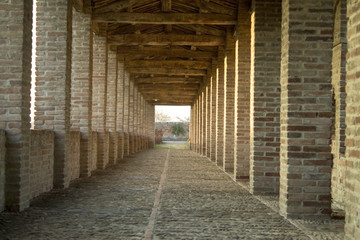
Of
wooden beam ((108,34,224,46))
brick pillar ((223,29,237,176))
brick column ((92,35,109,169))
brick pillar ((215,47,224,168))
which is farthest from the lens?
brick pillar ((215,47,224,168))

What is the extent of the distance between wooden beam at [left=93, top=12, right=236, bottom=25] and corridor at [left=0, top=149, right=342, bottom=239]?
4.32 m

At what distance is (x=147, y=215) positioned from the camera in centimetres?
576

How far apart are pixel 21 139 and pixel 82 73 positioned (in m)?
4.89

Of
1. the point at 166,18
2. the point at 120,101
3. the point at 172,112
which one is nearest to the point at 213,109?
the point at 120,101

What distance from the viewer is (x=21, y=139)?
596cm

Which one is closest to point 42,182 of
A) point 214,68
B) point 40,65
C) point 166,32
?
point 40,65

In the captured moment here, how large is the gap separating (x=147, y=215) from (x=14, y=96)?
2.36 m

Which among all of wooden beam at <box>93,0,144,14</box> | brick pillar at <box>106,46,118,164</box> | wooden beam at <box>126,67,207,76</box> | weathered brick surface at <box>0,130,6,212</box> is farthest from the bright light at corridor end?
weathered brick surface at <box>0,130,6,212</box>

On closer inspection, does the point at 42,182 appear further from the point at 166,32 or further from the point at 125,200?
the point at 166,32

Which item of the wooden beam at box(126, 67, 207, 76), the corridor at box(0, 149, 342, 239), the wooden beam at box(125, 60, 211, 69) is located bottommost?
the corridor at box(0, 149, 342, 239)

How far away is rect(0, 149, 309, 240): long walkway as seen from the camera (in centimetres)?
478

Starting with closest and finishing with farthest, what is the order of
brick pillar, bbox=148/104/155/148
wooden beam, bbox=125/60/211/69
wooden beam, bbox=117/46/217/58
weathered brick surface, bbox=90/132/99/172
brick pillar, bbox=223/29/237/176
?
1. weathered brick surface, bbox=90/132/99/172
2. brick pillar, bbox=223/29/237/176
3. wooden beam, bbox=117/46/217/58
4. wooden beam, bbox=125/60/211/69
5. brick pillar, bbox=148/104/155/148

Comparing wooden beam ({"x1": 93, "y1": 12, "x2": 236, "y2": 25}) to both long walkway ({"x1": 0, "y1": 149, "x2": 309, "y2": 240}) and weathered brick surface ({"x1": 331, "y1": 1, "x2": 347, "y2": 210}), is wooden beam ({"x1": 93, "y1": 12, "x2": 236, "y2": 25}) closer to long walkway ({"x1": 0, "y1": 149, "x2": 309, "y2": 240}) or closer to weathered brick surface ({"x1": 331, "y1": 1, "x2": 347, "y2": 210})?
weathered brick surface ({"x1": 331, "y1": 1, "x2": 347, "y2": 210})

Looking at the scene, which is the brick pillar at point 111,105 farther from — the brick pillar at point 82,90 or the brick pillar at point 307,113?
the brick pillar at point 307,113
